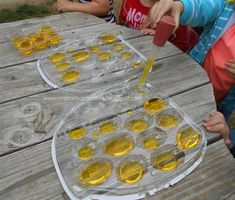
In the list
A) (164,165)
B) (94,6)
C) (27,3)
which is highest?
(164,165)

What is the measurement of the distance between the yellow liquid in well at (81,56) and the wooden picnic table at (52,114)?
107mm

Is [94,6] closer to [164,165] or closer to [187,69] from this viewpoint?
[187,69]

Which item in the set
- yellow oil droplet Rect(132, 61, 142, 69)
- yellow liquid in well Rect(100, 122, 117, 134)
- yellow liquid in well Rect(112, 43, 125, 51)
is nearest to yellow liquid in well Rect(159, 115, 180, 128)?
yellow liquid in well Rect(100, 122, 117, 134)

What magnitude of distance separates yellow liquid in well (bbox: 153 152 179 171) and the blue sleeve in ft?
1.71

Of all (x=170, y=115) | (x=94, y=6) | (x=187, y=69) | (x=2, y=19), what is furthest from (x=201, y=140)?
(x=2, y=19)

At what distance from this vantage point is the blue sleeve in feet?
3.48

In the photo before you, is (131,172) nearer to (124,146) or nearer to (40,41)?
(124,146)

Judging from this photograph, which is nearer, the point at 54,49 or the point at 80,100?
the point at 80,100

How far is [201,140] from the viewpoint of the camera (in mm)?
753

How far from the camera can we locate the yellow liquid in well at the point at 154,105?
82cm

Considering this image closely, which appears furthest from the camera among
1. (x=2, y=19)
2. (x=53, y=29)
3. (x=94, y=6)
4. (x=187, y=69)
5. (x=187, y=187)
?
(x=2, y=19)

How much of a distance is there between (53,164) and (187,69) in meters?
0.49

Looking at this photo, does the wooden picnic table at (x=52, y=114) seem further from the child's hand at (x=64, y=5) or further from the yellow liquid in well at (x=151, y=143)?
the child's hand at (x=64, y=5)

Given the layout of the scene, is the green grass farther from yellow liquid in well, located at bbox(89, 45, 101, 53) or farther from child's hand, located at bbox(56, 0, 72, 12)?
yellow liquid in well, located at bbox(89, 45, 101, 53)
